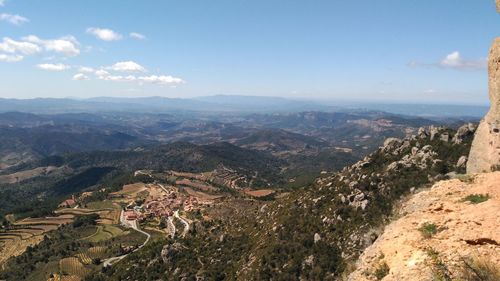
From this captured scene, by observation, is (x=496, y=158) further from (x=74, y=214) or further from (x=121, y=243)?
(x=74, y=214)

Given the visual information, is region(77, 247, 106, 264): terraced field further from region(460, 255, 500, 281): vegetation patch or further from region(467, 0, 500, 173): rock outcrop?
region(460, 255, 500, 281): vegetation patch

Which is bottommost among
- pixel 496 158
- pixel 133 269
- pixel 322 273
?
pixel 133 269

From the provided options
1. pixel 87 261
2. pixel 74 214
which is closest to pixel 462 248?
pixel 87 261

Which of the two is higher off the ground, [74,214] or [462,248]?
[462,248]

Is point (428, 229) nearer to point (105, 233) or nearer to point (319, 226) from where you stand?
point (319, 226)

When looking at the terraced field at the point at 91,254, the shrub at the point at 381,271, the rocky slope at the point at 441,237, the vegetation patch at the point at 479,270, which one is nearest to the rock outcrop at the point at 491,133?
the rocky slope at the point at 441,237

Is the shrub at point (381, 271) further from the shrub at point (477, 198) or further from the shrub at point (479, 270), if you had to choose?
the shrub at point (477, 198)

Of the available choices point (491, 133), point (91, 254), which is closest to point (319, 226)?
point (491, 133)
